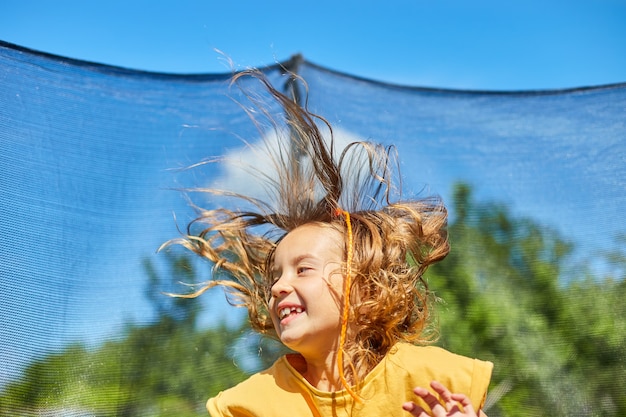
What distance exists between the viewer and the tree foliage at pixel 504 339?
73.7 inches

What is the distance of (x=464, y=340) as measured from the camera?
2.04 metres

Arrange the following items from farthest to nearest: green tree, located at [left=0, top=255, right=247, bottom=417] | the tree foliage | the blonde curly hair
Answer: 1. the tree foliage
2. green tree, located at [left=0, top=255, right=247, bottom=417]
3. the blonde curly hair

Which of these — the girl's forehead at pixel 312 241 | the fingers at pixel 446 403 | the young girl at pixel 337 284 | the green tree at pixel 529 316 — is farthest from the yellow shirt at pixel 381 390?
the green tree at pixel 529 316

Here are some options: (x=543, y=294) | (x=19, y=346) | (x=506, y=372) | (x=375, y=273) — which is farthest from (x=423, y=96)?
(x=19, y=346)

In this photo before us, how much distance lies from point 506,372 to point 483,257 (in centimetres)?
32

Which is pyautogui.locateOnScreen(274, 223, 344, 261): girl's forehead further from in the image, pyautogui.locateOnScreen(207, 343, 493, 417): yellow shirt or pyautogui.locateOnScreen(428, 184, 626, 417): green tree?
pyautogui.locateOnScreen(428, 184, 626, 417): green tree

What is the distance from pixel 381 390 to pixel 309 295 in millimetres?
213

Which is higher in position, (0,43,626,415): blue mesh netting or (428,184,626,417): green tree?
(0,43,626,415): blue mesh netting

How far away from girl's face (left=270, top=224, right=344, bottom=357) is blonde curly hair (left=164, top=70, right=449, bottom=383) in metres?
0.04

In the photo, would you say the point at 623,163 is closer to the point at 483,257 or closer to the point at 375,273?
the point at 483,257

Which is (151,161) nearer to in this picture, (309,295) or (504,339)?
(309,295)

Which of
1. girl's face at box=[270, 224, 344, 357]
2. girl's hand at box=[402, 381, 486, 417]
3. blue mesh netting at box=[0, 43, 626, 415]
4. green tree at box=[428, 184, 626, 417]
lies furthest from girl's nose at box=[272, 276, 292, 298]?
green tree at box=[428, 184, 626, 417]

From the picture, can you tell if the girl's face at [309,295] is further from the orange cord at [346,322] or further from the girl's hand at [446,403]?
the girl's hand at [446,403]

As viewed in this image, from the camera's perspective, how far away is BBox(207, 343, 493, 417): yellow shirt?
131cm
